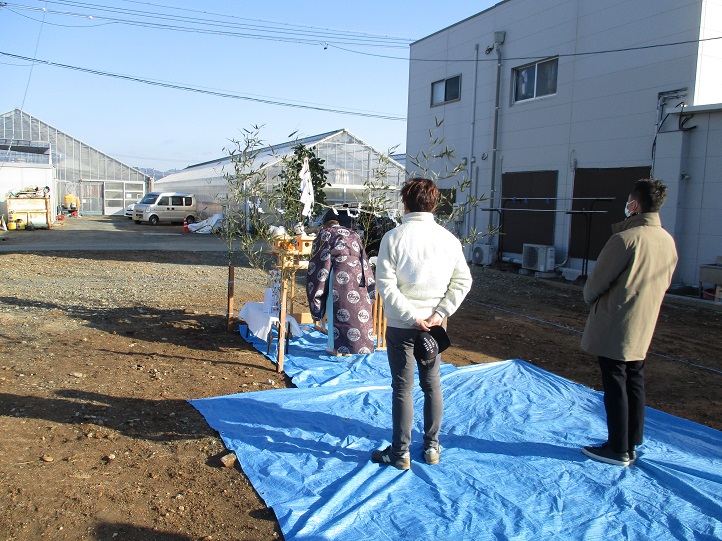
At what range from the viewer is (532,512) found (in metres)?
2.96

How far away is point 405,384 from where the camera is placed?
323cm

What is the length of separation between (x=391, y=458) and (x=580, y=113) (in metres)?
10.6

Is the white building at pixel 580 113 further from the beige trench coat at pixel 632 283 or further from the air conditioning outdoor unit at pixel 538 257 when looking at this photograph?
the beige trench coat at pixel 632 283

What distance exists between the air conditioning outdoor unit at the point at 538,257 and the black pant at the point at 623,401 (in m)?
9.31

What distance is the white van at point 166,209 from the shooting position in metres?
27.9

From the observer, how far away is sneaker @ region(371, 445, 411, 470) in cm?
334

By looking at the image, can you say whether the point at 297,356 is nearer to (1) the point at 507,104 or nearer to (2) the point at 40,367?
(2) the point at 40,367

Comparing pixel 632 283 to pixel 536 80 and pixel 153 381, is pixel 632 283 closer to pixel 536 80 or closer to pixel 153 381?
pixel 153 381

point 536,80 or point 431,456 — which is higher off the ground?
point 536,80

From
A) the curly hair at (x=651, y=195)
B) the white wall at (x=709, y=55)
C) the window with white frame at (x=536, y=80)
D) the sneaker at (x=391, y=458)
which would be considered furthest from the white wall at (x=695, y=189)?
the sneaker at (x=391, y=458)

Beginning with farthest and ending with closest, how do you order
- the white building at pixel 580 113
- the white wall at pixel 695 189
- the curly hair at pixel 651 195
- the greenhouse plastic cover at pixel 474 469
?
the white building at pixel 580 113, the white wall at pixel 695 189, the curly hair at pixel 651 195, the greenhouse plastic cover at pixel 474 469

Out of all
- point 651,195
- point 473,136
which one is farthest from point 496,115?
point 651,195

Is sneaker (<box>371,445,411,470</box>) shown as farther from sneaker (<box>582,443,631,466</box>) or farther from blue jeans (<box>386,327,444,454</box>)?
sneaker (<box>582,443,631,466</box>)

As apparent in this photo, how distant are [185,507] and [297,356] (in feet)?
9.16
